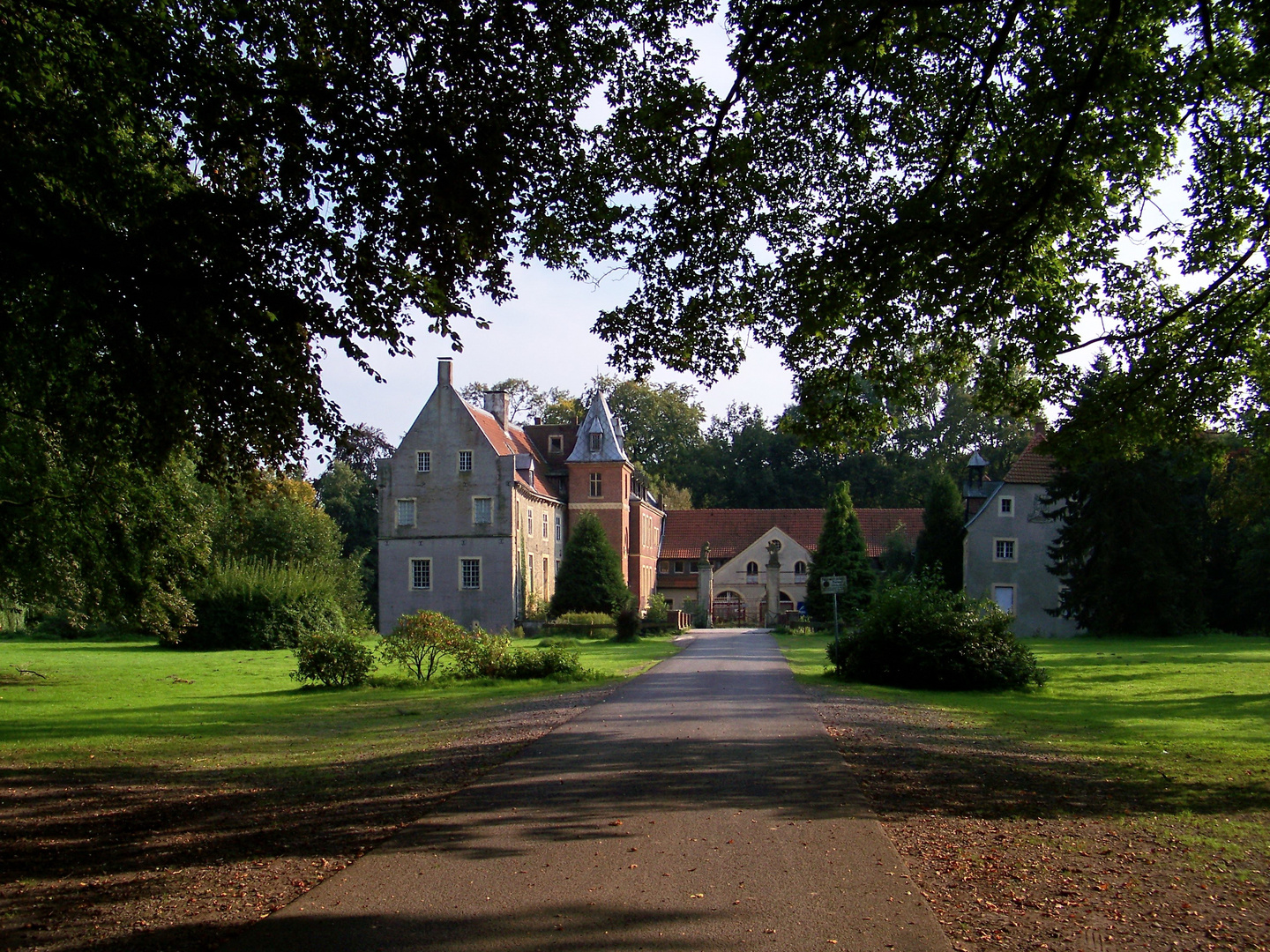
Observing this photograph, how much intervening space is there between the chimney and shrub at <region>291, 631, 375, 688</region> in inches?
1455

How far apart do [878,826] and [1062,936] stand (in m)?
2.37

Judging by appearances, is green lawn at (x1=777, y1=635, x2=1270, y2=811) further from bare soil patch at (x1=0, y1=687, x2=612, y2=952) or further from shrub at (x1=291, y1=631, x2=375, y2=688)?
shrub at (x1=291, y1=631, x2=375, y2=688)

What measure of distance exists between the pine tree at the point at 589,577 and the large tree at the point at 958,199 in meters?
38.0

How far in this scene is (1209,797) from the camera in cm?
948

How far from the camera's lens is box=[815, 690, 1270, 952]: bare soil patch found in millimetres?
5566

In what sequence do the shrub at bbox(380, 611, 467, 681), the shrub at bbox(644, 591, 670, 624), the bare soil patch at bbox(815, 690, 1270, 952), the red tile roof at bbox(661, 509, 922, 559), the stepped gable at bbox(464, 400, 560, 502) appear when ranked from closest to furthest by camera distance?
the bare soil patch at bbox(815, 690, 1270, 952) < the shrub at bbox(380, 611, 467, 681) < the shrub at bbox(644, 591, 670, 624) < the stepped gable at bbox(464, 400, 560, 502) < the red tile roof at bbox(661, 509, 922, 559)

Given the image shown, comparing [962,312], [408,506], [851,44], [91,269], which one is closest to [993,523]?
[408,506]

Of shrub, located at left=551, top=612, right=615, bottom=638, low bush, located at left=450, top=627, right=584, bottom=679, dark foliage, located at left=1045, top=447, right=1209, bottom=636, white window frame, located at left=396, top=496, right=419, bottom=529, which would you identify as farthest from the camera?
white window frame, located at left=396, top=496, right=419, bottom=529

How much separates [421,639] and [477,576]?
29545mm

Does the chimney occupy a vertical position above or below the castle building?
above

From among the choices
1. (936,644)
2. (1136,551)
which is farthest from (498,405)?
(936,644)

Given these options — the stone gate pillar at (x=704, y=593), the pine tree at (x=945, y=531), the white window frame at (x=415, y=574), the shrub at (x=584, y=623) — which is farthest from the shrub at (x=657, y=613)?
the pine tree at (x=945, y=531)

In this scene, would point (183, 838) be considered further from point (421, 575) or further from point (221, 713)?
point (421, 575)

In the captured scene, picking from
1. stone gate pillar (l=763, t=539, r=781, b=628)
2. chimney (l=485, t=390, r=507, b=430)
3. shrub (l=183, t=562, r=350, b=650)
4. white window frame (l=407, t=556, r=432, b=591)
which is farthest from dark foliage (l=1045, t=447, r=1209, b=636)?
shrub (l=183, t=562, r=350, b=650)
